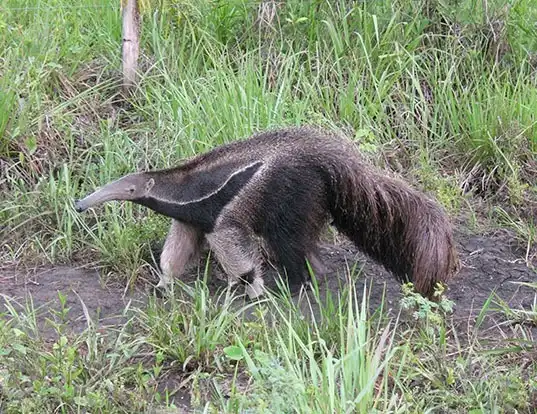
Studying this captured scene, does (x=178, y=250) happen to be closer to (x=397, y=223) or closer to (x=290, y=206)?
(x=290, y=206)

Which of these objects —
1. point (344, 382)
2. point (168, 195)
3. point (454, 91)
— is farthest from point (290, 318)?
point (454, 91)

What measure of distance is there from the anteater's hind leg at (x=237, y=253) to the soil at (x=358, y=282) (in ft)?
1.11

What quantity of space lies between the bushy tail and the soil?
0.22 meters

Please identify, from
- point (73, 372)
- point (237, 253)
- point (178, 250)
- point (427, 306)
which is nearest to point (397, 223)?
point (237, 253)

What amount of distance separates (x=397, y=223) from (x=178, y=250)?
1.31 m

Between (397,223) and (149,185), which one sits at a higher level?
(149,185)

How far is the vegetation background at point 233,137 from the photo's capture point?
4.98 m

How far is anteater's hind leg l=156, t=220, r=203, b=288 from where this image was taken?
245 inches

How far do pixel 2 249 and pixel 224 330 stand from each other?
209 centimetres

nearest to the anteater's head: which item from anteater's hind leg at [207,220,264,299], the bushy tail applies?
anteater's hind leg at [207,220,264,299]

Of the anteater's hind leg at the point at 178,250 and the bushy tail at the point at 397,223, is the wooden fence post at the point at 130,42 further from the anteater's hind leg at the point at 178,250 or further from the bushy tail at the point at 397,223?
the bushy tail at the point at 397,223

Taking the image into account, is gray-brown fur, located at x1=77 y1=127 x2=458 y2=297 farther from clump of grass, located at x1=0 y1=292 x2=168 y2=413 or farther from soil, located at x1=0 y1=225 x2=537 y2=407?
clump of grass, located at x1=0 y1=292 x2=168 y2=413

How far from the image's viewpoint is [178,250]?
6.28m

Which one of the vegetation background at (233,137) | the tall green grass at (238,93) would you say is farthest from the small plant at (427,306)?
the tall green grass at (238,93)
